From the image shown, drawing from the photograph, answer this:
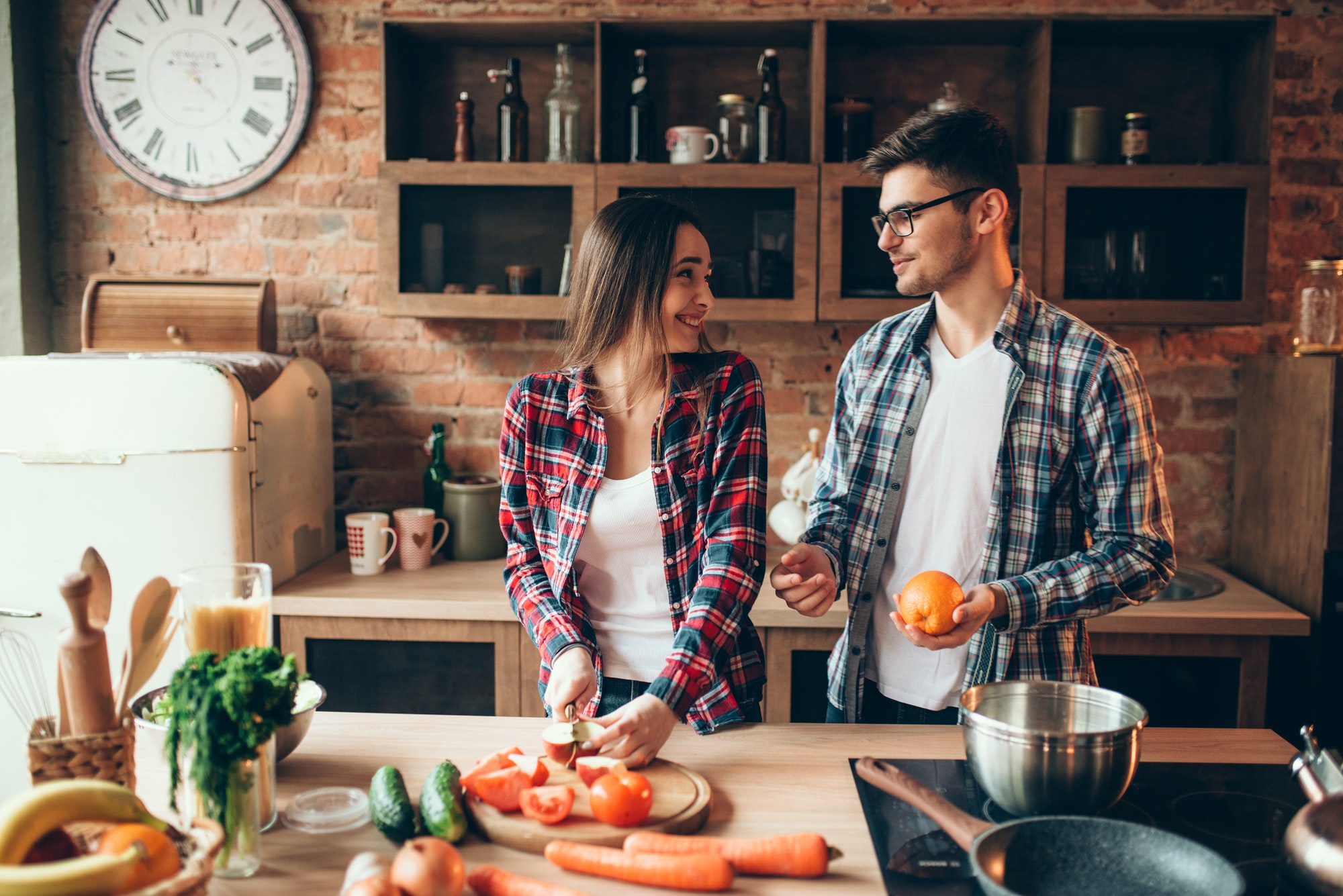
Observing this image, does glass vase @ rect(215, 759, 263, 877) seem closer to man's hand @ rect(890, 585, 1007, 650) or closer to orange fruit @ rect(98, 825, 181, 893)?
orange fruit @ rect(98, 825, 181, 893)

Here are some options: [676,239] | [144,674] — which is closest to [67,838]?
[144,674]

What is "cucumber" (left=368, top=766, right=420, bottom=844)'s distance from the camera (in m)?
0.98

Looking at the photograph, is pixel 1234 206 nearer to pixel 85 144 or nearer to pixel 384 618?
pixel 384 618

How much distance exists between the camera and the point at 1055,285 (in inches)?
93.5

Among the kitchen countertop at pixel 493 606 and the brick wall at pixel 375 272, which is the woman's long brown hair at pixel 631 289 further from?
the brick wall at pixel 375 272

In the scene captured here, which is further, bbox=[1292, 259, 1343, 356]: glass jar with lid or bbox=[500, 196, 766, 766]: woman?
bbox=[1292, 259, 1343, 356]: glass jar with lid

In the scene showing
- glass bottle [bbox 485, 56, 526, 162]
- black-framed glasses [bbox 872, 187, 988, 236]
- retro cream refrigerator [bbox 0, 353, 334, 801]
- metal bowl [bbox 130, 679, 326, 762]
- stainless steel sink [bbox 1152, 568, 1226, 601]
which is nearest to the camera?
metal bowl [bbox 130, 679, 326, 762]

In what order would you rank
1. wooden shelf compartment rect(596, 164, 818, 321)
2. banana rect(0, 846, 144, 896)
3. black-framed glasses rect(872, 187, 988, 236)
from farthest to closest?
wooden shelf compartment rect(596, 164, 818, 321) < black-framed glasses rect(872, 187, 988, 236) < banana rect(0, 846, 144, 896)

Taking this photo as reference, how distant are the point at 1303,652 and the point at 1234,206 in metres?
1.11

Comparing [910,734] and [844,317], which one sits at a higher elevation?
[844,317]


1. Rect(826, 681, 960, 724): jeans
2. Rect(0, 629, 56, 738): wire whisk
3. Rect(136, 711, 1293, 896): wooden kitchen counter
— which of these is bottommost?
Rect(0, 629, 56, 738): wire whisk

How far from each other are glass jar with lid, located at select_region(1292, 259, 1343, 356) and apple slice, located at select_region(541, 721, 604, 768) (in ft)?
7.13

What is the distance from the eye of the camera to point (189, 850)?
84cm

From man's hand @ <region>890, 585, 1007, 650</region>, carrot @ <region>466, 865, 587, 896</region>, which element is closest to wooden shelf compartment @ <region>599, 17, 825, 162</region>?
man's hand @ <region>890, 585, 1007, 650</region>
